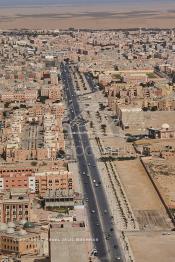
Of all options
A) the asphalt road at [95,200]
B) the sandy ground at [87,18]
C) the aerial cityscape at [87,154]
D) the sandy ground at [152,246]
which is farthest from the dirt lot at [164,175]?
the sandy ground at [87,18]

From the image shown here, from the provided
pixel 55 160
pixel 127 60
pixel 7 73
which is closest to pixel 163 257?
pixel 55 160

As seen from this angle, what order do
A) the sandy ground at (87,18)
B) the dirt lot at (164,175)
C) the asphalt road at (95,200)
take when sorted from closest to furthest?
the asphalt road at (95,200) < the dirt lot at (164,175) < the sandy ground at (87,18)

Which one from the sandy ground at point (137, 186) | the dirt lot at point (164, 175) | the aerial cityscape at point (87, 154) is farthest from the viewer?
the dirt lot at point (164, 175)

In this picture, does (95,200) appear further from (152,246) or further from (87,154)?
→ (87,154)

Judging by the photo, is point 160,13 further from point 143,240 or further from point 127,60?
point 143,240

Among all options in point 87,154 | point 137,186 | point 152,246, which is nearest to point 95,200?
point 137,186

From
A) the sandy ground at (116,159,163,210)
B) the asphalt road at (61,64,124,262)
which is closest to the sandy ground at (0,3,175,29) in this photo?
the asphalt road at (61,64,124,262)

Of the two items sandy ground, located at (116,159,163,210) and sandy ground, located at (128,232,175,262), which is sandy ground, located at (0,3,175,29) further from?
sandy ground, located at (128,232,175,262)

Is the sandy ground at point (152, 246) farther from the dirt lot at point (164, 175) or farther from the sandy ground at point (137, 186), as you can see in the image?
the dirt lot at point (164, 175)
